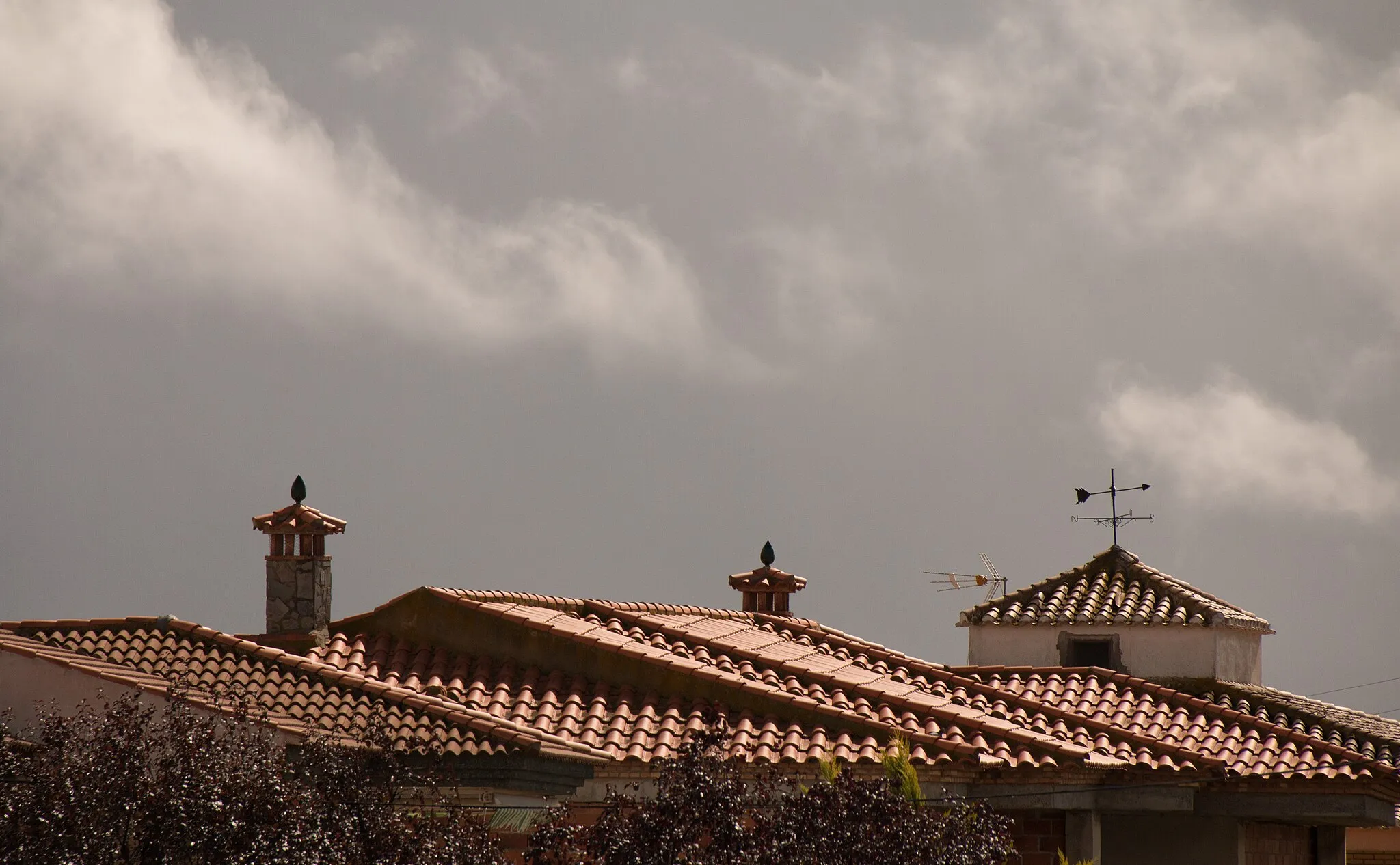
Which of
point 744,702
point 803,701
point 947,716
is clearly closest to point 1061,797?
point 947,716

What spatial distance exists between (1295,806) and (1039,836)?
2.81 meters

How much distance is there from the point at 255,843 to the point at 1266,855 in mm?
12425

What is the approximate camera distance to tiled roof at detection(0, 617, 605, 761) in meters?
17.2

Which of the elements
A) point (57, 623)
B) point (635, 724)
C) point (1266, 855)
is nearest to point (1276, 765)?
point (1266, 855)

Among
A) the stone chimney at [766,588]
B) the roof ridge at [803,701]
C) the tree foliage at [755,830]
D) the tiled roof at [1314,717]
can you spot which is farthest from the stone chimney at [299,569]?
the tiled roof at [1314,717]

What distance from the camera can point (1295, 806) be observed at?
17.5 m

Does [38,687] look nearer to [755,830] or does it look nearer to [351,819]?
[351,819]

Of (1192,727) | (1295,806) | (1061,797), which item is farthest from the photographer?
(1192,727)

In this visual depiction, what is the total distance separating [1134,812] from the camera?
17.3 m

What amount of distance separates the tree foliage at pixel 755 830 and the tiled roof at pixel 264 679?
16.0 feet

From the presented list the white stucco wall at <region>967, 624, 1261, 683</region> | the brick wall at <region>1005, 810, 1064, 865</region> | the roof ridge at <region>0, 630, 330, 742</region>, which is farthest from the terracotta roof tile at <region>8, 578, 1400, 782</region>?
the white stucco wall at <region>967, 624, 1261, 683</region>

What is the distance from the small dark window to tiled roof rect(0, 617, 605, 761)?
12.1m

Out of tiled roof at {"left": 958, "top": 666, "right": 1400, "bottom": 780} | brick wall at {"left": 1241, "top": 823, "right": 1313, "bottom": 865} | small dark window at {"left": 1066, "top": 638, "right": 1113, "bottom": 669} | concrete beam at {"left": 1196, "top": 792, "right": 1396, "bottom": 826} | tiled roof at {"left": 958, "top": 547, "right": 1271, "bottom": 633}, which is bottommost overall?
brick wall at {"left": 1241, "top": 823, "right": 1313, "bottom": 865}

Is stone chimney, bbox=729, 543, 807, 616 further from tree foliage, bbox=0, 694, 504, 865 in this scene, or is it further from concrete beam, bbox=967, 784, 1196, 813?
tree foliage, bbox=0, 694, 504, 865
